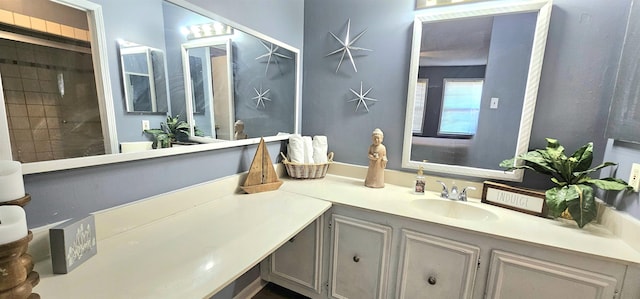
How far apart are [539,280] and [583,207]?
42cm

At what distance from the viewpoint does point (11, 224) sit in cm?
55

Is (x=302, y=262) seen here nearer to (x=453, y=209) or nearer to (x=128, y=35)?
(x=453, y=209)

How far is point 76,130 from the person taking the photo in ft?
2.79

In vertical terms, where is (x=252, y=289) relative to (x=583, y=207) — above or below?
below

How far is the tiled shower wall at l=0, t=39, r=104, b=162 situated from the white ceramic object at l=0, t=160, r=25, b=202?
137 millimetres

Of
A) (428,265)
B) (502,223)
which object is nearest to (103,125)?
(428,265)

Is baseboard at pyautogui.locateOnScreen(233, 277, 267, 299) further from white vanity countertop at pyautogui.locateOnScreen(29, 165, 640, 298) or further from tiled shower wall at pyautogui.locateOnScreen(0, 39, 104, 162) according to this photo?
tiled shower wall at pyautogui.locateOnScreen(0, 39, 104, 162)

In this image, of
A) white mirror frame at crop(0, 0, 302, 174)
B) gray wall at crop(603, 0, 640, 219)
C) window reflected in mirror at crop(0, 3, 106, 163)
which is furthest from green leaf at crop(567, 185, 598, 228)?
window reflected in mirror at crop(0, 3, 106, 163)

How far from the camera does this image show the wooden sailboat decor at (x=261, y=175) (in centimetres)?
155

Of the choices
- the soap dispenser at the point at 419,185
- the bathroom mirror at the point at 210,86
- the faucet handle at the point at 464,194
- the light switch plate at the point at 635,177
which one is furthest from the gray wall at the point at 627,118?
the bathroom mirror at the point at 210,86

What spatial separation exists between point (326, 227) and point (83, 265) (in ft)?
3.44

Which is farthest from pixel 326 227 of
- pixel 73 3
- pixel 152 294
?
pixel 73 3

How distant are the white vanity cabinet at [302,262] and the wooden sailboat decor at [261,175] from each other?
1.17ft

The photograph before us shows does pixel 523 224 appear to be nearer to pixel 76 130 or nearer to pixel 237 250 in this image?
pixel 237 250
